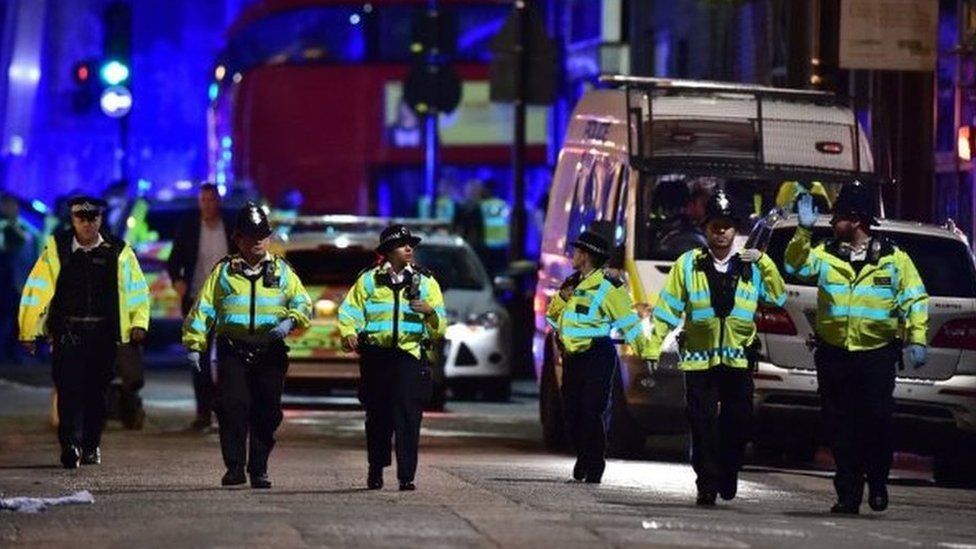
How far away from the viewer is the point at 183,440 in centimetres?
2130

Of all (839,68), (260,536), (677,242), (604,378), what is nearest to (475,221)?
(839,68)

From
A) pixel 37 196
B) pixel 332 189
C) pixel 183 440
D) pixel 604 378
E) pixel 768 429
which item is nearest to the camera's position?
pixel 604 378

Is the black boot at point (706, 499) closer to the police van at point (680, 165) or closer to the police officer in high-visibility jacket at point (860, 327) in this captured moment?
the police officer in high-visibility jacket at point (860, 327)

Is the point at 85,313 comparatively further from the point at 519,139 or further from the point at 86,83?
the point at 86,83

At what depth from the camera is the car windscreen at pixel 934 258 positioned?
1891cm

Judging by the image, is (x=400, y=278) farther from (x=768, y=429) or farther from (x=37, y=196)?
(x=37, y=196)

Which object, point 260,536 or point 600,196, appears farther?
point 600,196

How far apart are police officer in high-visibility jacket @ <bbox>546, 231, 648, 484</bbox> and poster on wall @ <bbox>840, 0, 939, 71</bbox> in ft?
17.6

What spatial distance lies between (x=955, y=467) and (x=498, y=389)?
860 centimetres

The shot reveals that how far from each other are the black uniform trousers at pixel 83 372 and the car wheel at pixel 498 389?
9165mm

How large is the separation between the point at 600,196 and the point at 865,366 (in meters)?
5.47

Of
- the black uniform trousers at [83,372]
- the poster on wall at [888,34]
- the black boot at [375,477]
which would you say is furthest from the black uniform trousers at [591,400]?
the poster on wall at [888,34]

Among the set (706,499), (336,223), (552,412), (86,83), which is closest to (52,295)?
(552,412)

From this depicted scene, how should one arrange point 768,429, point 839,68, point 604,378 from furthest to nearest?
point 839,68, point 768,429, point 604,378
